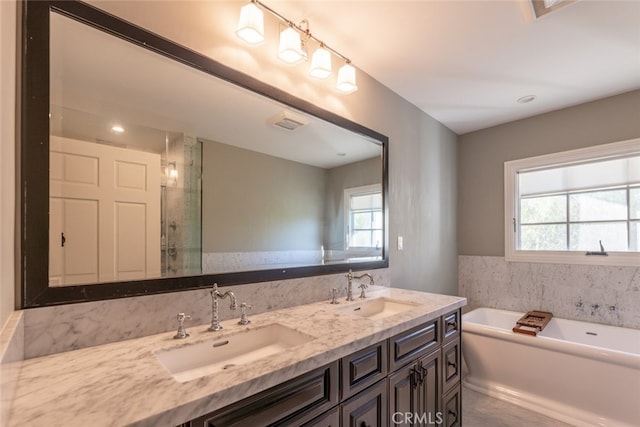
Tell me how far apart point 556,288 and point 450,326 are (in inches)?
71.3

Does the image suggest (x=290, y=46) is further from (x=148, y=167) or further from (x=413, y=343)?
(x=413, y=343)

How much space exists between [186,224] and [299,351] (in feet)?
2.35

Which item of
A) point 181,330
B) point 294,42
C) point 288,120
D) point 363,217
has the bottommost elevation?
point 181,330

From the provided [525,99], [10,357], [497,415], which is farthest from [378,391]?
[525,99]

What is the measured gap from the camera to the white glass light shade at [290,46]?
4.87 ft

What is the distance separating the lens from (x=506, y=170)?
10.4 feet

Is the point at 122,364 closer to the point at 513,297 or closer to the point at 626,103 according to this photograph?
the point at 513,297

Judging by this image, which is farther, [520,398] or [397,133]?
[397,133]

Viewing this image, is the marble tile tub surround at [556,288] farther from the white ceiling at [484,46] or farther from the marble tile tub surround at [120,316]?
the marble tile tub surround at [120,316]

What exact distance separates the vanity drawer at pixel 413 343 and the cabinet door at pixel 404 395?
0.15 ft

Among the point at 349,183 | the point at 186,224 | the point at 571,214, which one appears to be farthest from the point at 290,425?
the point at 571,214

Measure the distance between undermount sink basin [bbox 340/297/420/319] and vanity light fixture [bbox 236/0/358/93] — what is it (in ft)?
4.43

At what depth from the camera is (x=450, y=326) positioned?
1765mm

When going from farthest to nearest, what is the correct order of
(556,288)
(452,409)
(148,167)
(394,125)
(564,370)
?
1. (556,288)
2. (394,125)
3. (564,370)
4. (452,409)
5. (148,167)
